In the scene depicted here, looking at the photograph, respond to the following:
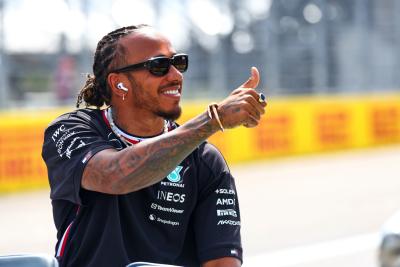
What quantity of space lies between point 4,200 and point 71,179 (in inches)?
363

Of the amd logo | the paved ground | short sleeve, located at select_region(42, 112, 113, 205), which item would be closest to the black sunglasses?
short sleeve, located at select_region(42, 112, 113, 205)

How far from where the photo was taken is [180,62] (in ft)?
9.12

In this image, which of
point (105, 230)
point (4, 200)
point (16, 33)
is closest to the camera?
point (105, 230)

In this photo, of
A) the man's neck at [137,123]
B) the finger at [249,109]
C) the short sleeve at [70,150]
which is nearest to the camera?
the finger at [249,109]

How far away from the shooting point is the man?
2.54 metres

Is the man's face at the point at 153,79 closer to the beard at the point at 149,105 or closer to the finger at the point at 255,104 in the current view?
the beard at the point at 149,105

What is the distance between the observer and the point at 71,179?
2.64 m

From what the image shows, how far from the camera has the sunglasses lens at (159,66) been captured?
2.70 meters

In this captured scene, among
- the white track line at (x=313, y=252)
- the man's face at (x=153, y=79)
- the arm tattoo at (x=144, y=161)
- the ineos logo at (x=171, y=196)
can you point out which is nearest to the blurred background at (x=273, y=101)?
the white track line at (x=313, y=252)

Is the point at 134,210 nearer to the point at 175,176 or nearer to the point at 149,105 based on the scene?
the point at 175,176

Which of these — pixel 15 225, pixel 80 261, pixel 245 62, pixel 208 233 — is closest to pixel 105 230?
pixel 80 261

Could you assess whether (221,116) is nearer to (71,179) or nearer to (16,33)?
(71,179)

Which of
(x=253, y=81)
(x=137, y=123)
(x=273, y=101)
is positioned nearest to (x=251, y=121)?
(x=253, y=81)

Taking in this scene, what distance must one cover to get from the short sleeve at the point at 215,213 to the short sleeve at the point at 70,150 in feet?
1.21
